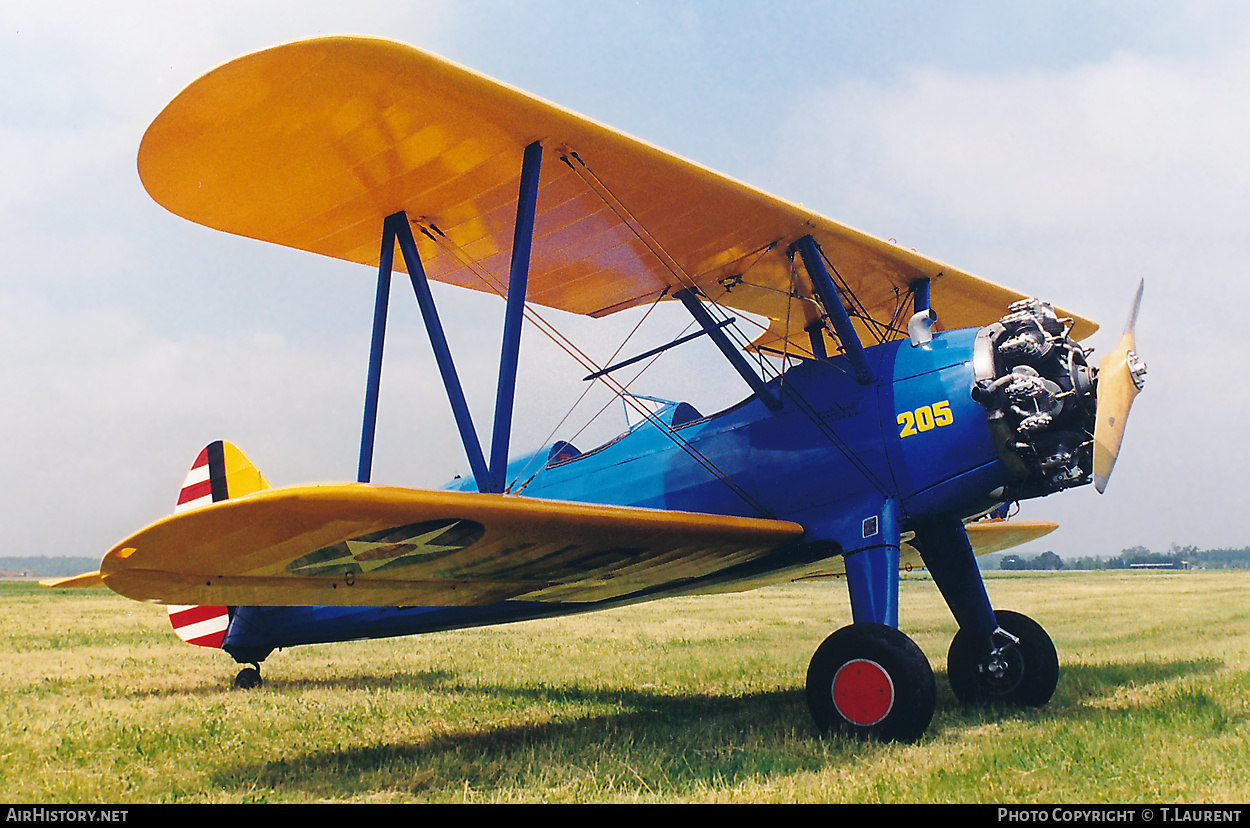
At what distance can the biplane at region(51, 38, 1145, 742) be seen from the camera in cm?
425

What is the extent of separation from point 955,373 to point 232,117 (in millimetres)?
4530

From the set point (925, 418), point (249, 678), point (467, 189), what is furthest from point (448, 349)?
point (249, 678)

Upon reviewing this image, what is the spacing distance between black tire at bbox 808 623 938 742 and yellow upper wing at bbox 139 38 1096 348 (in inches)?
113

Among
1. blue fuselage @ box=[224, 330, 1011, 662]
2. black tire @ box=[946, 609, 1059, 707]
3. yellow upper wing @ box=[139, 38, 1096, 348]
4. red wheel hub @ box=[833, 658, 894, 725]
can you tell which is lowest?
black tire @ box=[946, 609, 1059, 707]

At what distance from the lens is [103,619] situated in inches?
574

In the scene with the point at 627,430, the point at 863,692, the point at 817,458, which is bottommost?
the point at 863,692

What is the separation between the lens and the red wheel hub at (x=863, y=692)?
4.38 metres

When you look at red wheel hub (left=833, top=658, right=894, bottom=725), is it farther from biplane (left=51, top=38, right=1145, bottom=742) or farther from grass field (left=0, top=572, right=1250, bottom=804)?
grass field (left=0, top=572, right=1250, bottom=804)

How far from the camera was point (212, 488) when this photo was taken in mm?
7477

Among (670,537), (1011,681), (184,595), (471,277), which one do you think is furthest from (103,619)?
(1011,681)

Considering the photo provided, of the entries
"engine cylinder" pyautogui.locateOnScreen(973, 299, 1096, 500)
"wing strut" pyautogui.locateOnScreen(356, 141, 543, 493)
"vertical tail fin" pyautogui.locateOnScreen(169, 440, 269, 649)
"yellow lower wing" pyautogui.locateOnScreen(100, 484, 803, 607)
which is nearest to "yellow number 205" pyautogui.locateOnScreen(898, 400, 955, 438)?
"engine cylinder" pyautogui.locateOnScreen(973, 299, 1096, 500)

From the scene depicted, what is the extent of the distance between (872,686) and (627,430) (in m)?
2.81

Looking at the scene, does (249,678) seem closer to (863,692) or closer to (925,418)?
(863,692)
